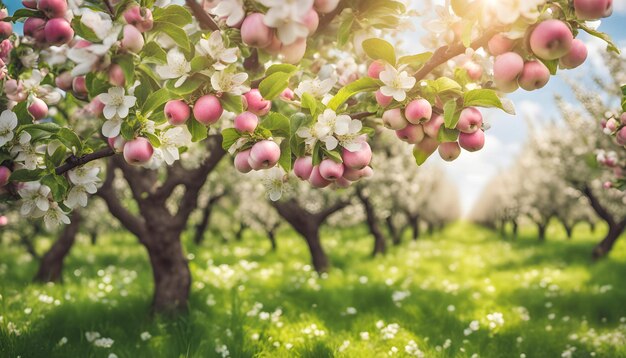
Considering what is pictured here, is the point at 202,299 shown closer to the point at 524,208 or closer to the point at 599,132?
the point at 599,132

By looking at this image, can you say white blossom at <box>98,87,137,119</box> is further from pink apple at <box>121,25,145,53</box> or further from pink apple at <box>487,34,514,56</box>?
pink apple at <box>487,34,514,56</box>

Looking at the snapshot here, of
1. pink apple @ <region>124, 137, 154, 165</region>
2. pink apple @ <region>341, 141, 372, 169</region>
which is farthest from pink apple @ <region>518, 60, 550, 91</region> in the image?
pink apple @ <region>124, 137, 154, 165</region>

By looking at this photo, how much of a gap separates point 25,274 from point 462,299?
33.0 ft

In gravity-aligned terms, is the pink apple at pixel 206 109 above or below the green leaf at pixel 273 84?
below

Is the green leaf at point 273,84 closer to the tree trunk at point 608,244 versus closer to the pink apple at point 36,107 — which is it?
the pink apple at point 36,107

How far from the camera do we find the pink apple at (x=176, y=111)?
2152 mm

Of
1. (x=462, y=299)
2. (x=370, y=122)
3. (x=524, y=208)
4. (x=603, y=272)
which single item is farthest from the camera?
(x=524, y=208)

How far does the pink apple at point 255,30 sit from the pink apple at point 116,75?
614mm

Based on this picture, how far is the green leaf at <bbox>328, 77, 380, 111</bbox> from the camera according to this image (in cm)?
216

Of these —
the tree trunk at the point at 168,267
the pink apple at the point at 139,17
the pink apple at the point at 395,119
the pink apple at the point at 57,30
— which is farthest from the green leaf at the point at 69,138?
the tree trunk at the point at 168,267

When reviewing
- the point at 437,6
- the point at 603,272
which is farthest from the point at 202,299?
the point at 603,272

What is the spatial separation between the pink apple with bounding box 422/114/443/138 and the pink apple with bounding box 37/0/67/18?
2.01 m

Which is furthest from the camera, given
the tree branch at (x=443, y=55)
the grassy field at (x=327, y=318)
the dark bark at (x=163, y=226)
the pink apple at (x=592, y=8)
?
the dark bark at (x=163, y=226)

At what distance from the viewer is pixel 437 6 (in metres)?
2.24
